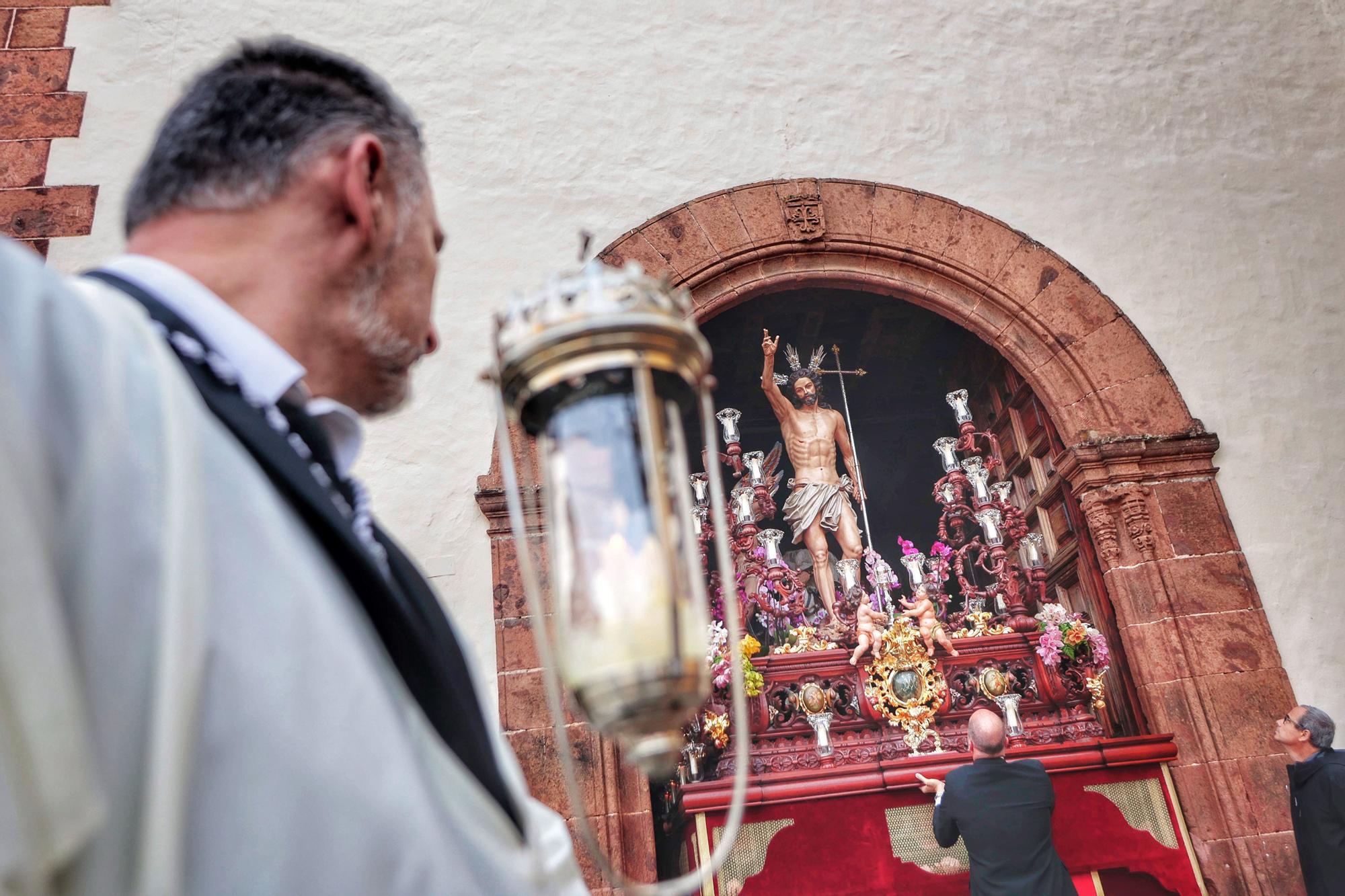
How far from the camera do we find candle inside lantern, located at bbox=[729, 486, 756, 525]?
4.52 metres

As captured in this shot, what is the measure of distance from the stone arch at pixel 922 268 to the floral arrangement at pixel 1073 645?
2.97 feet

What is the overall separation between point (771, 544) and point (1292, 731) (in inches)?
83.1

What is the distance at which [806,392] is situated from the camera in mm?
4973

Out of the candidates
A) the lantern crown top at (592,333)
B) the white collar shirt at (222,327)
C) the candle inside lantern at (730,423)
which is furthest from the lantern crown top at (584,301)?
the candle inside lantern at (730,423)

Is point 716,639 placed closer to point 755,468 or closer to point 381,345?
point 755,468

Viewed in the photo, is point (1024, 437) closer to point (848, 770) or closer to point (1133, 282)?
point (1133, 282)

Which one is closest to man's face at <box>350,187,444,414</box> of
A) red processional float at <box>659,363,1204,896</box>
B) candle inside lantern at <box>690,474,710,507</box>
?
red processional float at <box>659,363,1204,896</box>

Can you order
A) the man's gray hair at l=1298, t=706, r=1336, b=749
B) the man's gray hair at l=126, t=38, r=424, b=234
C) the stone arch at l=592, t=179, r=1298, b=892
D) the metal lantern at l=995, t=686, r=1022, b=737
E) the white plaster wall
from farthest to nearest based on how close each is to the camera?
the white plaster wall, the metal lantern at l=995, t=686, r=1022, b=737, the stone arch at l=592, t=179, r=1298, b=892, the man's gray hair at l=1298, t=706, r=1336, b=749, the man's gray hair at l=126, t=38, r=424, b=234

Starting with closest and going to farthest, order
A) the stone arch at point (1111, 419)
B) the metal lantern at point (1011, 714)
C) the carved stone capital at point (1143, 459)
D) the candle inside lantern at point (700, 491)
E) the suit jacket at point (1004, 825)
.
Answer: the suit jacket at point (1004, 825), the stone arch at point (1111, 419), the metal lantern at point (1011, 714), the carved stone capital at point (1143, 459), the candle inside lantern at point (700, 491)

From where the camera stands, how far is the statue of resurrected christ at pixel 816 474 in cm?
457

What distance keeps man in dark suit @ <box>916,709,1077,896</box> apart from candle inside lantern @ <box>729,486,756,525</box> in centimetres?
150

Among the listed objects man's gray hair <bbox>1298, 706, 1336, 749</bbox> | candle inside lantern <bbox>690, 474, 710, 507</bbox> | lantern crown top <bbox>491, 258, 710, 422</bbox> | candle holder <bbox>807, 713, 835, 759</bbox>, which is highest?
candle inside lantern <bbox>690, 474, 710, 507</bbox>

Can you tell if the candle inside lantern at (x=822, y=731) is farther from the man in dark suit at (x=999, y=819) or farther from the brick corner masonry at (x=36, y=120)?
the brick corner masonry at (x=36, y=120)

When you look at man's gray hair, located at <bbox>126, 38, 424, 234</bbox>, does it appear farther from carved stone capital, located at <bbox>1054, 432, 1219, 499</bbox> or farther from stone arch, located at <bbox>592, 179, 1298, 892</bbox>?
carved stone capital, located at <bbox>1054, 432, 1219, 499</bbox>
